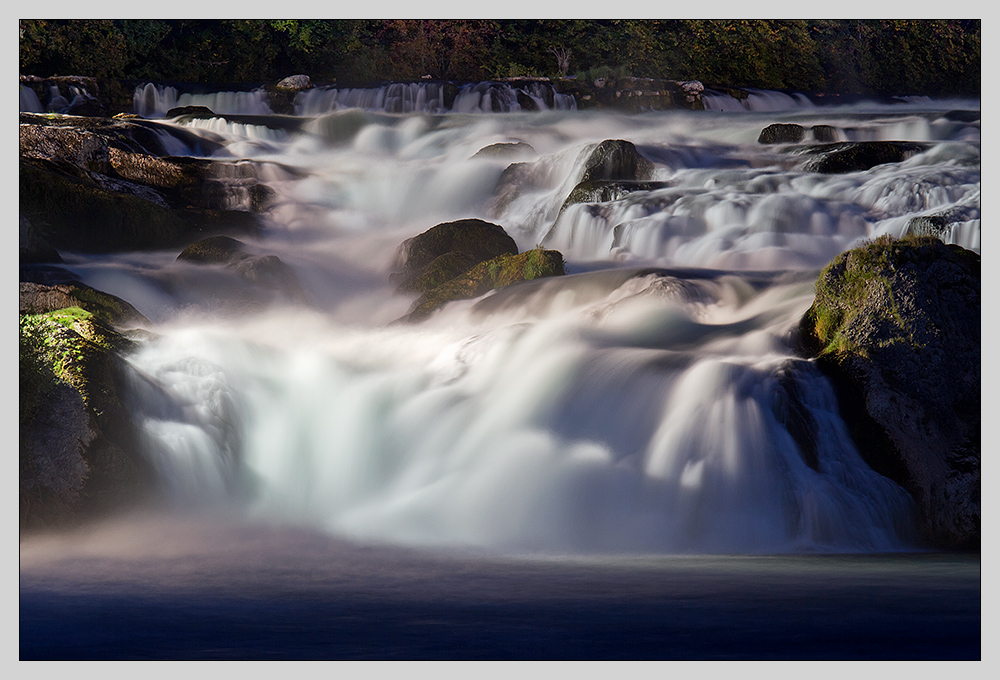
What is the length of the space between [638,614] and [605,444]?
0.93m

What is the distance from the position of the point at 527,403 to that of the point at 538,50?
2.08 metres

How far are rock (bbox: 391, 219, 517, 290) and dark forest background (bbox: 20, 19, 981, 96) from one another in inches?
36.1

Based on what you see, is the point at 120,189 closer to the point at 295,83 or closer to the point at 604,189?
the point at 295,83

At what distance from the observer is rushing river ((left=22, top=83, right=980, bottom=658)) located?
5.52 meters

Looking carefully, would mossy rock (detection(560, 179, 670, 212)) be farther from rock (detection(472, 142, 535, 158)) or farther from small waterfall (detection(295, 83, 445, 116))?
small waterfall (detection(295, 83, 445, 116))

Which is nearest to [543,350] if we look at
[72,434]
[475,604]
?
[475,604]

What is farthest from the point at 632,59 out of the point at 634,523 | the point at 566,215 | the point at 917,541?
the point at 917,541

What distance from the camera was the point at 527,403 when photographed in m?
6.04

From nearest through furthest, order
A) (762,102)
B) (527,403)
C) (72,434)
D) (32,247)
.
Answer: (72,434), (527,403), (32,247), (762,102)

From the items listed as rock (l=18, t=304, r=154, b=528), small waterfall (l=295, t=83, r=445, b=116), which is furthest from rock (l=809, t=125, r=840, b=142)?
rock (l=18, t=304, r=154, b=528)

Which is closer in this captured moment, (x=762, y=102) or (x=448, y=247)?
(x=448, y=247)

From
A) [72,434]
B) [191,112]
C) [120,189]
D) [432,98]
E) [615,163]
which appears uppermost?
[432,98]

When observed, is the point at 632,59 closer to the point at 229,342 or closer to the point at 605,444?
the point at 605,444

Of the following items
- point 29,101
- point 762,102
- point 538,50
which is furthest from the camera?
point 762,102
